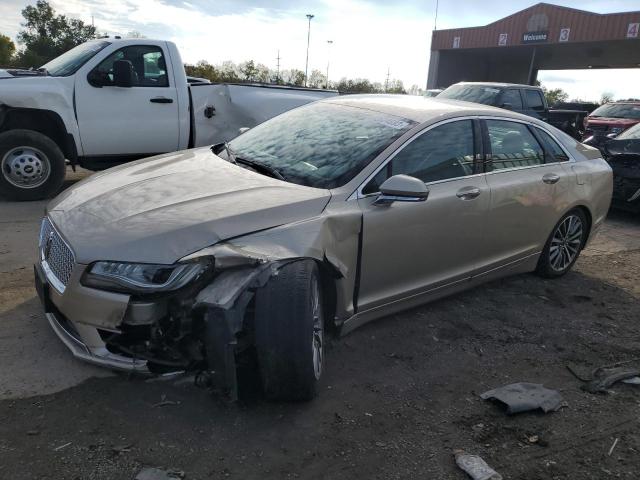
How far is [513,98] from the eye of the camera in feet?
42.8

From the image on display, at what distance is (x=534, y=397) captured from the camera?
3.10 metres

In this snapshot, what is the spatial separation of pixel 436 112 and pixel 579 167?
185cm

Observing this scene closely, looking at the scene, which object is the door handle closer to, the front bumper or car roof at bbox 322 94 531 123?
car roof at bbox 322 94 531 123

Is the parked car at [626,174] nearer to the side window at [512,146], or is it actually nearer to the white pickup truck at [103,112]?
the side window at [512,146]

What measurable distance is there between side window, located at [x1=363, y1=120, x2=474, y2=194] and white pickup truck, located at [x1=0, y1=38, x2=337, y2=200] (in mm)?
4348

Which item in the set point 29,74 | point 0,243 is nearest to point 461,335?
point 0,243

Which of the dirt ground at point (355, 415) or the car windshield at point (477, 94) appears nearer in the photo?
the dirt ground at point (355, 415)

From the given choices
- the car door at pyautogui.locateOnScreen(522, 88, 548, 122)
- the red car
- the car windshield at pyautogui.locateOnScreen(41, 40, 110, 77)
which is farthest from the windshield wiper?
the red car

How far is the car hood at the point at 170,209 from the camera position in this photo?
2.62 m

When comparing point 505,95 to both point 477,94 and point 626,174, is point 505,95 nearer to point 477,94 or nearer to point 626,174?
point 477,94

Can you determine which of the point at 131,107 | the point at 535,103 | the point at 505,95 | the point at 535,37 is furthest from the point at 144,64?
the point at 535,37

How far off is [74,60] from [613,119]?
14366mm

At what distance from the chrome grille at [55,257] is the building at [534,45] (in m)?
33.8

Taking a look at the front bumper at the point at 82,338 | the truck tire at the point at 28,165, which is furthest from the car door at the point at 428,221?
the truck tire at the point at 28,165
